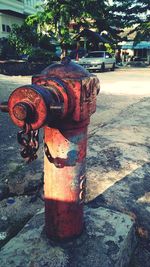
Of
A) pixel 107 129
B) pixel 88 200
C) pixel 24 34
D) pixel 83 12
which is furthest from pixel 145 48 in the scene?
pixel 88 200

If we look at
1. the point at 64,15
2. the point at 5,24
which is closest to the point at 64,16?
the point at 64,15

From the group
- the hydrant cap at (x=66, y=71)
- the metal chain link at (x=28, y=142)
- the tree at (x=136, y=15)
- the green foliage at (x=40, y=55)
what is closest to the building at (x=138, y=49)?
the tree at (x=136, y=15)

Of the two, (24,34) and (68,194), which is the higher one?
(24,34)

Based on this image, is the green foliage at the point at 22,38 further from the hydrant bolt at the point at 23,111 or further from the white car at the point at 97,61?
the hydrant bolt at the point at 23,111

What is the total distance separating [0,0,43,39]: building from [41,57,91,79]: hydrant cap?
27890 millimetres

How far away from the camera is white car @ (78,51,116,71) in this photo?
19281 millimetres

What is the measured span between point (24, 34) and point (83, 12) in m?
7.10

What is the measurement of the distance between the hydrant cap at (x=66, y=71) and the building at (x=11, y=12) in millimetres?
27890

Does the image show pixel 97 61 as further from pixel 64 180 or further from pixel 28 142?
pixel 28 142

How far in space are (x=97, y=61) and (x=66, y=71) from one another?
18.3 meters

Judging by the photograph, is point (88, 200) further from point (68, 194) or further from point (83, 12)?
point (83, 12)

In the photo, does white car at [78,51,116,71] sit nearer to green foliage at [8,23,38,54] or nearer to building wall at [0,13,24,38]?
green foliage at [8,23,38,54]

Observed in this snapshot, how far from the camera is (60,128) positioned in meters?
1.61

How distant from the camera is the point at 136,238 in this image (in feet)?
7.30
